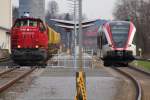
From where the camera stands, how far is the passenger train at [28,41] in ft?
113

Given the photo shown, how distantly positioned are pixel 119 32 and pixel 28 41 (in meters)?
6.57

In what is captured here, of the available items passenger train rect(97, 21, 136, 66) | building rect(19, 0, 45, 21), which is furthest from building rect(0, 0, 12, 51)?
passenger train rect(97, 21, 136, 66)

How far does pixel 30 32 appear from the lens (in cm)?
3550

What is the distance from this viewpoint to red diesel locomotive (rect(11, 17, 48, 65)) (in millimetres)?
34406

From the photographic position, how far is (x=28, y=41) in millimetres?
35188

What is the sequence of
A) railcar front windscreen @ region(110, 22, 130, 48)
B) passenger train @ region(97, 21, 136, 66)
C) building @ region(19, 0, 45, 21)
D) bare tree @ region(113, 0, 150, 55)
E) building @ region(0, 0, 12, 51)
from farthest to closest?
bare tree @ region(113, 0, 150, 55) < building @ region(0, 0, 12, 51) < building @ region(19, 0, 45, 21) < railcar front windscreen @ region(110, 22, 130, 48) < passenger train @ region(97, 21, 136, 66)

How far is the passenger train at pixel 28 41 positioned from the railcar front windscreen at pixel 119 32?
4857 mm

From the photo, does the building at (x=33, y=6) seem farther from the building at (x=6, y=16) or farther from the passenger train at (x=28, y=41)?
the passenger train at (x=28, y=41)

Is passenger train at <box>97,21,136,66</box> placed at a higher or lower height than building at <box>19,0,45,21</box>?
lower

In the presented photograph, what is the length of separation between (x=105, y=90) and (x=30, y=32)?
51.6 ft

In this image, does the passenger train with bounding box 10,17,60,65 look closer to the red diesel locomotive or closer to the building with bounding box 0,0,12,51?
the red diesel locomotive

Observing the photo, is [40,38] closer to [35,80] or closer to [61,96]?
[35,80]

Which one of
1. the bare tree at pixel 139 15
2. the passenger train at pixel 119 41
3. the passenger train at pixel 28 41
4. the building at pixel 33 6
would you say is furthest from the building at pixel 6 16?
the passenger train at pixel 28 41

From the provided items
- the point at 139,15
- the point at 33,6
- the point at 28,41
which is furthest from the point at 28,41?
the point at 139,15
